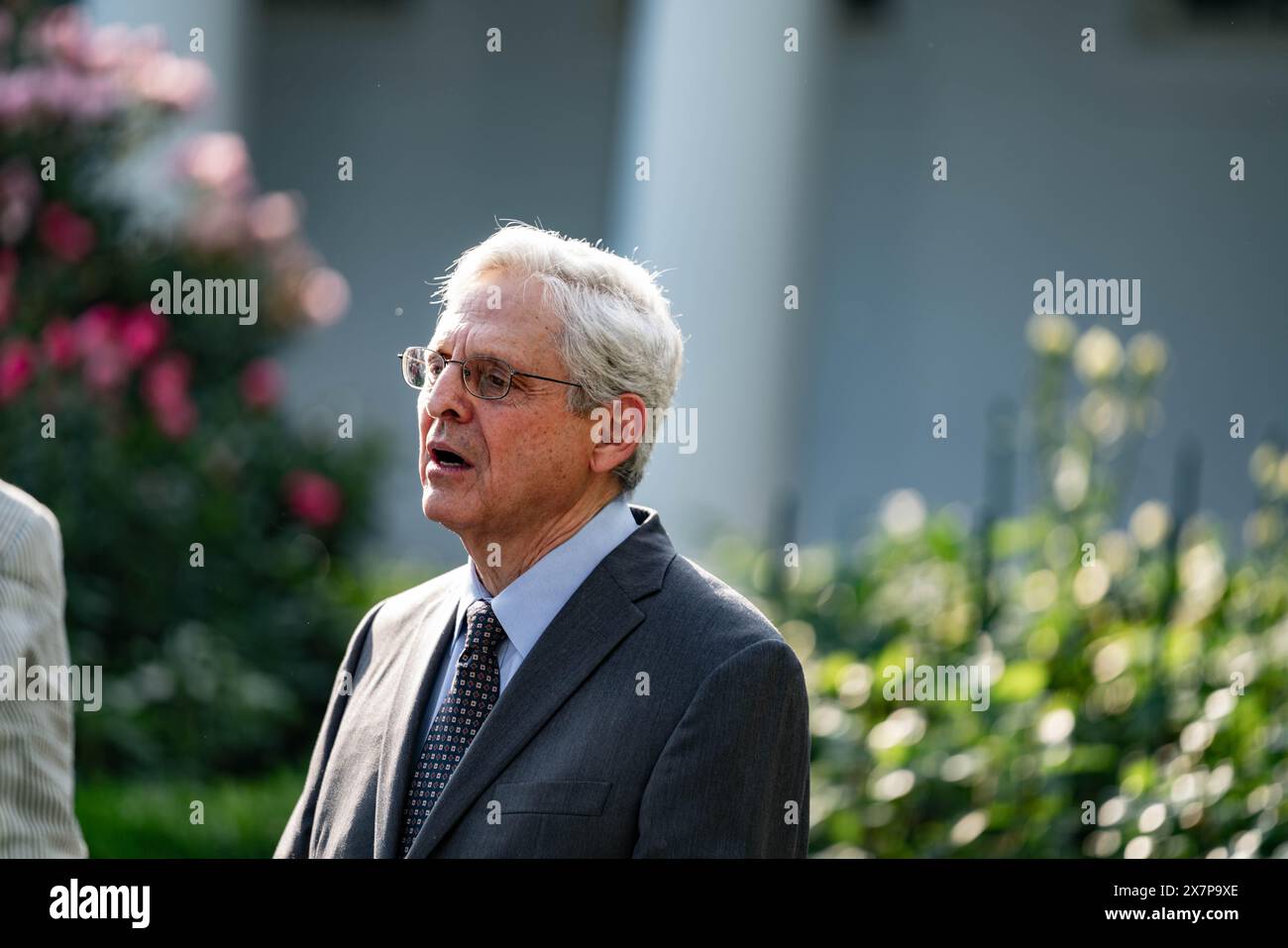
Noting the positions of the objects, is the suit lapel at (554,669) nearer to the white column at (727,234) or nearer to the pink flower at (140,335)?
the white column at (727,234)

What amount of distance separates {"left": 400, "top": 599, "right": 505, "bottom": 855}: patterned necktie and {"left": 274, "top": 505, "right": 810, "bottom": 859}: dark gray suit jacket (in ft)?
0.09

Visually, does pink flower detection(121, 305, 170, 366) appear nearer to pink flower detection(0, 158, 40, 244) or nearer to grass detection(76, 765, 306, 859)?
pink flower detection(0, 158, 40, 244)

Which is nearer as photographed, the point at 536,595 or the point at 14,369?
the point at 536,595

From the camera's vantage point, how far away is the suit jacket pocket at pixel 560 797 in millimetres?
2236

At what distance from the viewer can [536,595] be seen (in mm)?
2506

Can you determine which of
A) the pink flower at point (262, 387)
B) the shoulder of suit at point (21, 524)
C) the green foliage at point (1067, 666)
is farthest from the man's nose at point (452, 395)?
the pink flower at point (262, 387)

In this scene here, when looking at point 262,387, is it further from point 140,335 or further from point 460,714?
point 460,714

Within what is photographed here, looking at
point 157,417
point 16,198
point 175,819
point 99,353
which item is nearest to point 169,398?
point 157,417

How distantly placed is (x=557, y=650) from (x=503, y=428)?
0.38 metres

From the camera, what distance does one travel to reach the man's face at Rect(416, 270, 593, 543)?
246cm

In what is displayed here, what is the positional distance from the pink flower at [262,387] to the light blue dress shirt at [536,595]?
367 cm

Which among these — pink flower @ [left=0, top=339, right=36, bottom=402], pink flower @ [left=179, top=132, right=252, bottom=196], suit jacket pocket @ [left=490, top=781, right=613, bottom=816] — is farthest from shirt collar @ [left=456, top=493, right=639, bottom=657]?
pink flower @ [left=179, top=132, right=252, bottom=196]

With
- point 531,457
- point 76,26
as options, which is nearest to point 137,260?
point 76,26

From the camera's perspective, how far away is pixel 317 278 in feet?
20.9
